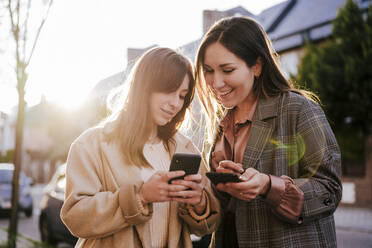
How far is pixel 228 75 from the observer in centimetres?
251

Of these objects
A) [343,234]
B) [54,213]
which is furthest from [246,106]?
[343,234]

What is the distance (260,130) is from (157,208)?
2.57ft

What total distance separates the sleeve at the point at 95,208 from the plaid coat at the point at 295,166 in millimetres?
642

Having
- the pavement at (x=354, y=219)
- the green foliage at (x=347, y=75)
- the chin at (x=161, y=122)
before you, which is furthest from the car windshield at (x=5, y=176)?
the chin at (x=161, y=122)

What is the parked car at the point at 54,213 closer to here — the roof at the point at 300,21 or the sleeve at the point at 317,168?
the sleeve at the point at 317,168

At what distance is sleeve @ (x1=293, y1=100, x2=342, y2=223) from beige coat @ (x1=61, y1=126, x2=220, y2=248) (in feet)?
1.84

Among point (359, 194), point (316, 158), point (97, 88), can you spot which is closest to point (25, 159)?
point (359, 194)

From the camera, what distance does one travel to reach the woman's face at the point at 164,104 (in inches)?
98.0

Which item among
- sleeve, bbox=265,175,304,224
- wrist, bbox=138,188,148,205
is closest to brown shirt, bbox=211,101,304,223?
sleeve, bbox=265,175,304,224

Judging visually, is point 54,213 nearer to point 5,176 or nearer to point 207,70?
point 207,70

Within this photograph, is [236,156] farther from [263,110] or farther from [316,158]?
[316,158]

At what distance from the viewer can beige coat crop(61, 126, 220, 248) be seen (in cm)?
214

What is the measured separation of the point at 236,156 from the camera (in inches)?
100

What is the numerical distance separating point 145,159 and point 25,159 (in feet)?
159
